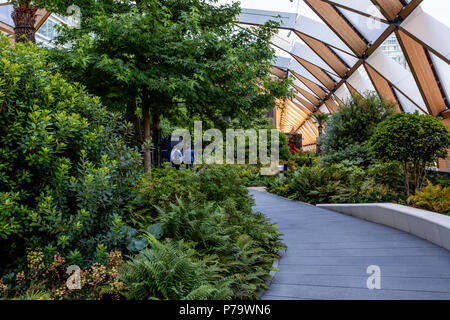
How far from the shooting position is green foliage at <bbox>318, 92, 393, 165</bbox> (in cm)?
1275

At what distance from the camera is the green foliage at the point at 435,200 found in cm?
529

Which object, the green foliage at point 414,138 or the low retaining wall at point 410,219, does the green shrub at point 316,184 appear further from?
the green foliage at point 414,138

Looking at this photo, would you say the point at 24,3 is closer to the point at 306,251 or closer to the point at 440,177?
the point at 306,251

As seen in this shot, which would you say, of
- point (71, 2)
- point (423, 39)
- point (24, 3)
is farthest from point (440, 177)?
point (24, 3)

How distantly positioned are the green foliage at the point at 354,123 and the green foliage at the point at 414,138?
6.12m

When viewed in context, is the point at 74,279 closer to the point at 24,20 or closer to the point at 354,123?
the point at 24,20

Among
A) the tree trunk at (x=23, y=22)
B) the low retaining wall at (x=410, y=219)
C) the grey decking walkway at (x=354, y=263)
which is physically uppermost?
the tree trunk at (x=23, y=22)

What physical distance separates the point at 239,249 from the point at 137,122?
6.07 metres

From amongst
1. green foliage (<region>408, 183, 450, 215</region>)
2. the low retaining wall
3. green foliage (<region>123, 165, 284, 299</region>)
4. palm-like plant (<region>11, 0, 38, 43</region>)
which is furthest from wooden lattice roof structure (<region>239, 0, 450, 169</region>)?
palm-like plant (<region>11, 0, 38, 43</region>)

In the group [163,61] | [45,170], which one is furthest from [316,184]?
[45,170]

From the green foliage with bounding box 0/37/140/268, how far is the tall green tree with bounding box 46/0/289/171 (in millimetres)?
2363

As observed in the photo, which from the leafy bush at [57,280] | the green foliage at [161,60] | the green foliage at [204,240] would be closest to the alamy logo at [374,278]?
the green foliage at [204,240]

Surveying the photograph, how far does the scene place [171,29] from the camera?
629cm

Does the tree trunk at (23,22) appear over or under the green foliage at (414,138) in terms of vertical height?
over
